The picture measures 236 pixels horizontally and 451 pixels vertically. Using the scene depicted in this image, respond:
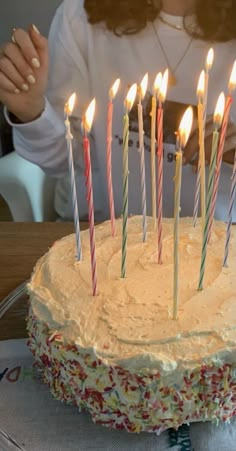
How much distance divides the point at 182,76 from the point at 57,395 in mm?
851

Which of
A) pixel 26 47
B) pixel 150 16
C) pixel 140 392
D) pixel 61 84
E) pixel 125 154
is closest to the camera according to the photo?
pixel 140 392

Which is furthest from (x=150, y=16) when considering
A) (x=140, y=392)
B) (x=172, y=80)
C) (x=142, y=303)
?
(x=140, y=392)

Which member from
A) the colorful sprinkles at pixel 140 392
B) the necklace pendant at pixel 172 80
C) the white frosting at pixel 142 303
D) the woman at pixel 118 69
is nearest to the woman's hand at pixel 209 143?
the woman at pixel 118 69

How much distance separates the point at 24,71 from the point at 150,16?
365mm

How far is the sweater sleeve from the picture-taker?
1478mm

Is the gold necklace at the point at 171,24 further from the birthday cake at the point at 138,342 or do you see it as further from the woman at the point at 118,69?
the birthday cake at the point at 138,342

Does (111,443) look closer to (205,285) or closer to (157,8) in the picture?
(205,285)

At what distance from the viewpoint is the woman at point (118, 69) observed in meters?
1.35

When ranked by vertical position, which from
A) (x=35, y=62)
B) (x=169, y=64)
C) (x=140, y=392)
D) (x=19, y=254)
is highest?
(x=35, y=62)

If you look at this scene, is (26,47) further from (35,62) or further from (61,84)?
(61,84)

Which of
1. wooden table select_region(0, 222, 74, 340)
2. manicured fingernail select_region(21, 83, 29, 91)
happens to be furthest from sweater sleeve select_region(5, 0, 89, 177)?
wooden table select_region(0, 222, 74, 340)

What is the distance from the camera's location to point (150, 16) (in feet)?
4.62

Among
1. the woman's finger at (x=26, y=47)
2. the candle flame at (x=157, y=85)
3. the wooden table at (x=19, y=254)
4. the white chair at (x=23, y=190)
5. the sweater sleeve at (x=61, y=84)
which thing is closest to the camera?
the candle flame at (x=157, y=85)

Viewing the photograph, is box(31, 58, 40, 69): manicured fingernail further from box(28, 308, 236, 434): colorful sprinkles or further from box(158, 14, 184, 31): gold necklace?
box(28, 308, 236, 434): colorful sprinkles
